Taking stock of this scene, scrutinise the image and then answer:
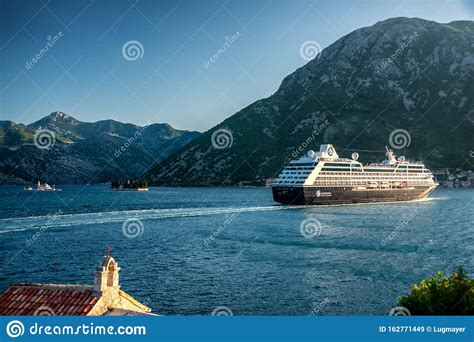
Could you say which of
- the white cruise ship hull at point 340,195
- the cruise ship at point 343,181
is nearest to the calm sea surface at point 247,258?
the white cruise ship hull at point 340,195

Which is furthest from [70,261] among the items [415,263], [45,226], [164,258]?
[415,263]

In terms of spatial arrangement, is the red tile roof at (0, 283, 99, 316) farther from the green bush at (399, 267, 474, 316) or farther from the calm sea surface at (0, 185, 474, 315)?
the green bush at (399, 267, 474, 316)

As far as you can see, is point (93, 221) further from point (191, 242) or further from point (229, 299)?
point (229, 299)

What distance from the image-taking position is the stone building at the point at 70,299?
51.5ft

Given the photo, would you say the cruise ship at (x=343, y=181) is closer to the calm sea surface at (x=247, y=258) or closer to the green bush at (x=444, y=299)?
the calm sea surface at (x=247, y=258)

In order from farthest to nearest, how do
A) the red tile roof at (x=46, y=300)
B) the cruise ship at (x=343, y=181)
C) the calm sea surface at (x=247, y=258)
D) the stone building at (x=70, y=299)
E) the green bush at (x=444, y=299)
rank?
the cruise ship at (x=343, y=181), the calm sea surface at (x=247, y=258), the green bush at (x=444, y=299), the stone building at (x=70, y=299), the red tile roof at (x=46, y=300)

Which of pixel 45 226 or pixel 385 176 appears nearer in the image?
pixel 45 226

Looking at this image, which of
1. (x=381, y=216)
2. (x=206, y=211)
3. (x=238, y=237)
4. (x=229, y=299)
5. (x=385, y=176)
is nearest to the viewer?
(x=229, y=299)

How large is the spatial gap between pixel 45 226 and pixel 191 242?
25.1 m

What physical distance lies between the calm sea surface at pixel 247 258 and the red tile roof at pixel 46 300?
11.7m

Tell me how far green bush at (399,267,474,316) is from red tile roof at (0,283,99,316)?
13111 mm

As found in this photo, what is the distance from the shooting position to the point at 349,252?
1821 inches

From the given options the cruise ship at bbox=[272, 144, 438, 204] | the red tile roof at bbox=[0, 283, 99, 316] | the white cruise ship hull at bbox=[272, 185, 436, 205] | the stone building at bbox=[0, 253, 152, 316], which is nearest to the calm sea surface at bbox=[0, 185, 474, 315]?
the stone building at bbox=[0, 253, 152, 316]

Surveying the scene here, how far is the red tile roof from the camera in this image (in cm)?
1560
